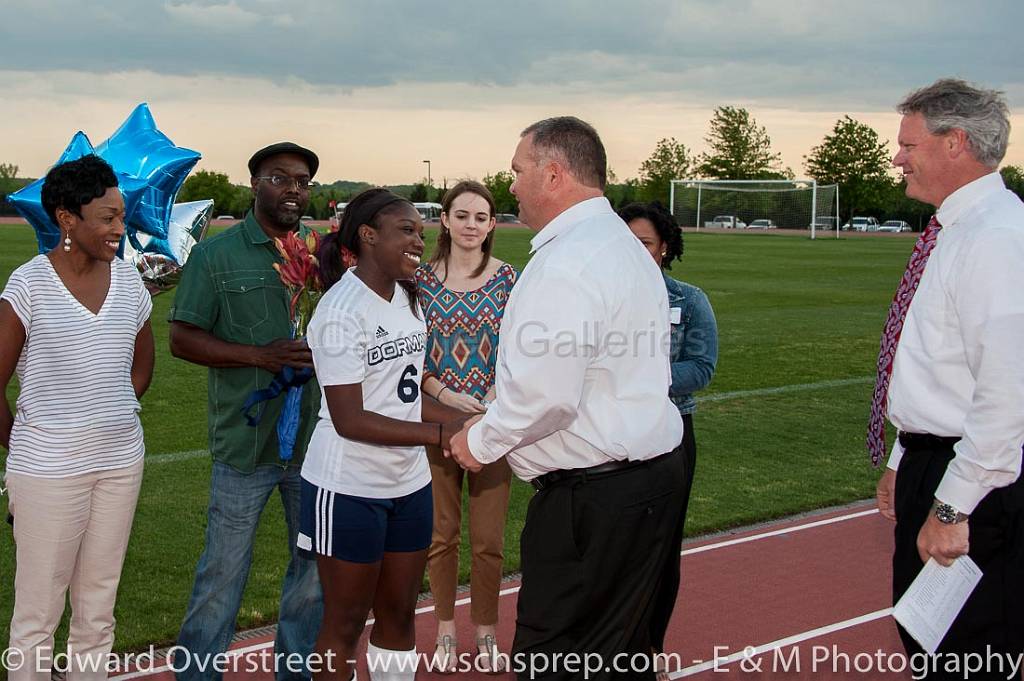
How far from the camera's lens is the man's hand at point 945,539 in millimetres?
3268

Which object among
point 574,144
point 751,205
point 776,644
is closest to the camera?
point 574,144

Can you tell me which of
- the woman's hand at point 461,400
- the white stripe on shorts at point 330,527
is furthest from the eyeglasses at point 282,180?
the white stripe on shorts at point 330,527

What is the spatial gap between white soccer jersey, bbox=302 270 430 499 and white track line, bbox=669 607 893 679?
1.92 m

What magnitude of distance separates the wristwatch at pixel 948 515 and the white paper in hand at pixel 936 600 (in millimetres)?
149

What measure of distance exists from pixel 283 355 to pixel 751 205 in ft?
227

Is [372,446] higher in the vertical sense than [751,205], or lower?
higher

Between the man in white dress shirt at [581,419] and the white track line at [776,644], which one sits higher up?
the man in white dress shirt at [581,419]

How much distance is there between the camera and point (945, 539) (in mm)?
3281

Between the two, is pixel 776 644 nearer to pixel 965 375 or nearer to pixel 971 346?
pixel 965 375

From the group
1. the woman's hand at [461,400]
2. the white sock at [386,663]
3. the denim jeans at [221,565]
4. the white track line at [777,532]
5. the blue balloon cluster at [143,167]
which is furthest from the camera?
the white track line at [777,532]

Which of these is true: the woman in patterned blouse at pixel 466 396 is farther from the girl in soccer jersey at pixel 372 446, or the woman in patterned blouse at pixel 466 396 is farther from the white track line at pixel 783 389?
the white track line at pixel 783 389

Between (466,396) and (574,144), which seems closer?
(574,144)

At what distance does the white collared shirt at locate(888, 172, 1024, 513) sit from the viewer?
3145 millimetres

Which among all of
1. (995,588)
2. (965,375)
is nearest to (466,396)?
(965,375)
